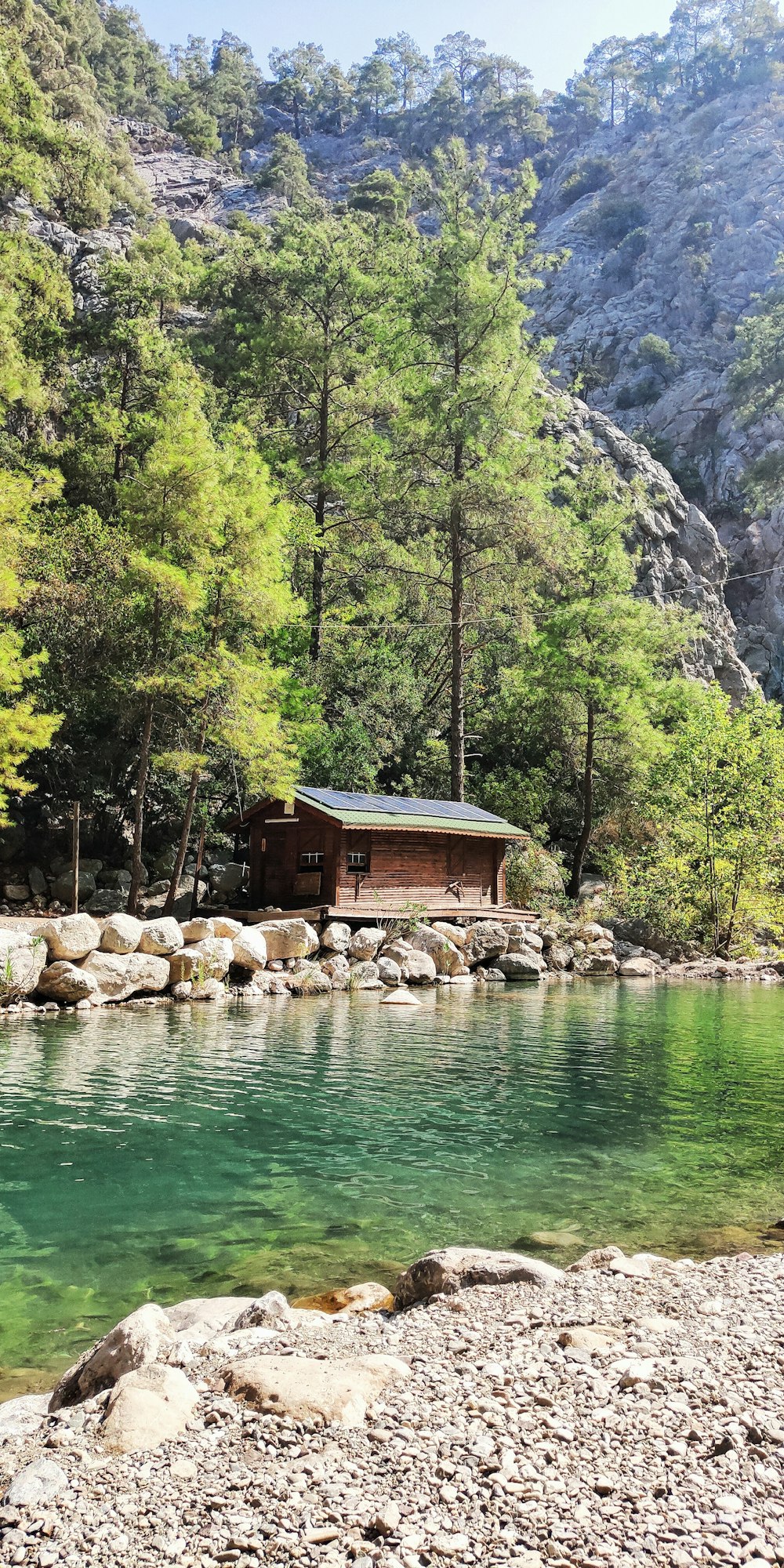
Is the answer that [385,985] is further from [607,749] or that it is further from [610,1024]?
[607,749]

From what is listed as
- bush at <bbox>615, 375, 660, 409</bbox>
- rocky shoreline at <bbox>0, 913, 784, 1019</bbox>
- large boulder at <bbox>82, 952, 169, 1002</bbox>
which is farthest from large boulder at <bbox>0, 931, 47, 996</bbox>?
bush at <bbox>615, 375, 660, 409</bbox>

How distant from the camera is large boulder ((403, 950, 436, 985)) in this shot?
22.2 m

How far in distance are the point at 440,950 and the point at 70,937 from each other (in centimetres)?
1003

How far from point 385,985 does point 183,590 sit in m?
10.4

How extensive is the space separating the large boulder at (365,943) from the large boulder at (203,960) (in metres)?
4.02

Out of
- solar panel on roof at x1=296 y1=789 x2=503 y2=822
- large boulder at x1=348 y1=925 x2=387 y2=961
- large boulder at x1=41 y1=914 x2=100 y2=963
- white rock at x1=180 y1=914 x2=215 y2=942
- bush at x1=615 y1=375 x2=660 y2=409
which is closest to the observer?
large boulder at x1=41 y1=914 x2=100 y2=963

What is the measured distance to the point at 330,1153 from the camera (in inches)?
328

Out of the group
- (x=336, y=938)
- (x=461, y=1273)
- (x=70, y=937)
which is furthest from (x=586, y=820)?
(x=461, y=1273)

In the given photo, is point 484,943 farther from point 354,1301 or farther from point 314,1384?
point 314,1384

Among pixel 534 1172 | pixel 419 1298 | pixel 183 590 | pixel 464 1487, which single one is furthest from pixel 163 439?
pixel 464 1487

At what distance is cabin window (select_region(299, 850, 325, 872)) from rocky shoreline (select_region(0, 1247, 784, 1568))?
2056cm

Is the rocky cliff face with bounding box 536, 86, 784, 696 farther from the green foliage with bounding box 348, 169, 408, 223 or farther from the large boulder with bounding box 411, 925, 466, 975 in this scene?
the large boulder with bounding box 411, 925, 466, 975

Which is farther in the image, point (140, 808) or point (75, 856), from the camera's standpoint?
point (140, 808)

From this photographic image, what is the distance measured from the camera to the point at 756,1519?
107 inches
